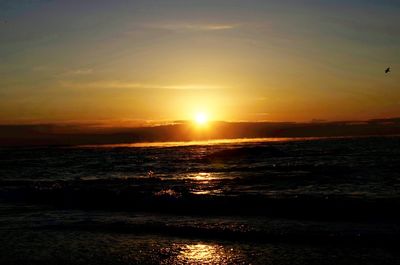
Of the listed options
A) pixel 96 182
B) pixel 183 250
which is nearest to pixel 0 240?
pixel 183 250

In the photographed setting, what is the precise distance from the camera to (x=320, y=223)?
56.2 feet

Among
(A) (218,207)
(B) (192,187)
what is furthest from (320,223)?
(B) (192,187)

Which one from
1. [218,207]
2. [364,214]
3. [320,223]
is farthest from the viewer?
[218,207]

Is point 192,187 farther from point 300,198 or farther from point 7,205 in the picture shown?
point 7,205

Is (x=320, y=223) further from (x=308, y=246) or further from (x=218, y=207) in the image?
(x=218, y=207)

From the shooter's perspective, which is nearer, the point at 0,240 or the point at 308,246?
the point at 308,246

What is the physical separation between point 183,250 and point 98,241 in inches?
125

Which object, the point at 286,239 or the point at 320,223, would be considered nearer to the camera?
the point at 286,239

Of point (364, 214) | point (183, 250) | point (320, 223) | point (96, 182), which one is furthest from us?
point (96, 182)

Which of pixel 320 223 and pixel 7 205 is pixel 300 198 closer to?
pixel 320 223

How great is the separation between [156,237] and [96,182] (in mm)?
22388

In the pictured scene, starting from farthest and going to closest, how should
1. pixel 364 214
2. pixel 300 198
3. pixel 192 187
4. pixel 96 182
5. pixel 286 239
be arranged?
pixel 96 182 < pixel 192 187 < pixel 300 198 < pixel 364 214 < pixel 286 239

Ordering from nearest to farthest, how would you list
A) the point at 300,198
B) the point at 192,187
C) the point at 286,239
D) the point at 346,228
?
1. the point at 286,239
2. the point at 346,228
3. the point at 300,198
4. the point at 192,187

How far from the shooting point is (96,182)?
36.4 metres
